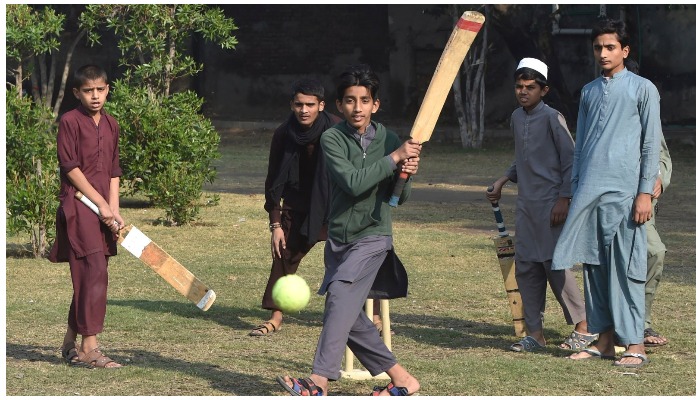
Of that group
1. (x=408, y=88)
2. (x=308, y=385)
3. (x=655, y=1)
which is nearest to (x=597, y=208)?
(x=308, y=385)

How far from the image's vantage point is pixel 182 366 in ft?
21.5

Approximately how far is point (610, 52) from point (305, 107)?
72.0 inches

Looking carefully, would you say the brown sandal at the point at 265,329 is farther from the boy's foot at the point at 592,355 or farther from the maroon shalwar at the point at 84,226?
the boy's foot at the point at 592,355

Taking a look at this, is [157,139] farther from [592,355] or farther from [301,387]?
[301,387]

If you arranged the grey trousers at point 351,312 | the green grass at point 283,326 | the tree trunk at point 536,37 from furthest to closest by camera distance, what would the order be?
the tree trunk at point 536,37, the green grass at point 283,326, the grey trousers at point 351,312

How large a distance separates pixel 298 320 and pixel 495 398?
259cm

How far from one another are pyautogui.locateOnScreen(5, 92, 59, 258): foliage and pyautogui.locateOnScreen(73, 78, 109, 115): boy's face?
3.98 meters

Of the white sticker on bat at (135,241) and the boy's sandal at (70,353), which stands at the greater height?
the white sticker on bat at (135,241)

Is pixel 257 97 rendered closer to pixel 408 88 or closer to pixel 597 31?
pixel 408 88

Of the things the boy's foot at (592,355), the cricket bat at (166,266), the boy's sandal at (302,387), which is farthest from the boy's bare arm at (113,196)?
the boy's foot at (592,355)

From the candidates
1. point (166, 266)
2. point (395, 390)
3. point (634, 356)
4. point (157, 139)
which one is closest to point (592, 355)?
point (634, 356)

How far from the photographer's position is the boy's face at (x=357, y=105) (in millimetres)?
5781

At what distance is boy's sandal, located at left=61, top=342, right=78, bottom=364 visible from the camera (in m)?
6.68

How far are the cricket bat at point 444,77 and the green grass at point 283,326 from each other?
1.30 m
